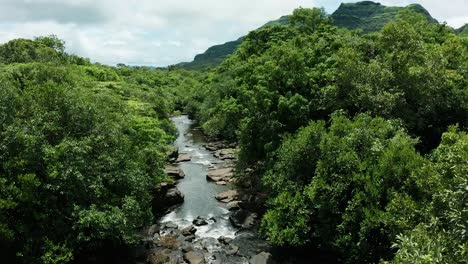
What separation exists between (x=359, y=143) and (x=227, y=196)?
1804cm

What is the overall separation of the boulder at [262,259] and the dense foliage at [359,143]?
1.53m

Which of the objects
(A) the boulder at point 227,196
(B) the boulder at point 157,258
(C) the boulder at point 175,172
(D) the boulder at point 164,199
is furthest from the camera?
(C) the boulder at point 175,172

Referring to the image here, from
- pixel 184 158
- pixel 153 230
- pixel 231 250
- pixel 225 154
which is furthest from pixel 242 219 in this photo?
pixel 225 154

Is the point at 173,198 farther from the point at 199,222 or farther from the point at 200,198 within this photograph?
the point at 199,222

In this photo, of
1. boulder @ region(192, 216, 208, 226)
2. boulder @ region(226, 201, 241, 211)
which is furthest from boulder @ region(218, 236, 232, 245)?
boulder @ region(226, 201, 241, 211)

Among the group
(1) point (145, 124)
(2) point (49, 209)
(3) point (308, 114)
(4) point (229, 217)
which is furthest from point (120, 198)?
(3) point (308, 114)

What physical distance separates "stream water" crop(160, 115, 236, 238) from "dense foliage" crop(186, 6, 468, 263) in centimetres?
427

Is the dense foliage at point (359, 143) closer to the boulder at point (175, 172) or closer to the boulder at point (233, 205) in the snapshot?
the boulder at point (233, 205)

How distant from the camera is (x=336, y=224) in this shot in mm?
25016

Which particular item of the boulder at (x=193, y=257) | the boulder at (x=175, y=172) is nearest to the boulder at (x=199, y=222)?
the boulder at (x=193, y=257)

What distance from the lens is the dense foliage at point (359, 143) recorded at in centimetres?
2050

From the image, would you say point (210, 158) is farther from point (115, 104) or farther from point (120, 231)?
point (120, 231)

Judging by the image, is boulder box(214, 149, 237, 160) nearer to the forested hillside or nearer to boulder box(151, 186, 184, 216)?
the forested hillside

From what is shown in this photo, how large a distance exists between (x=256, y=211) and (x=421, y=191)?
17.9m
